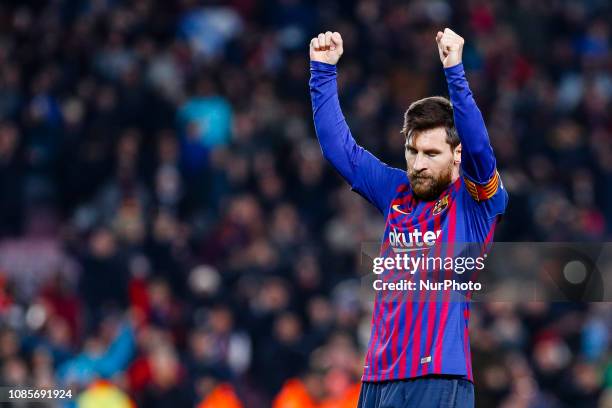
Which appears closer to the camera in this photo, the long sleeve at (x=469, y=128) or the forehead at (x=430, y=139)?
the long sleeve at (x=469, y=128)

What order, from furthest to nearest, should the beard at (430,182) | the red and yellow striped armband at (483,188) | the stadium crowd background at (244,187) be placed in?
the stadium crowd background at (244,187)
the beard at (430,182)
the red and yellow striped armband at (483,188)

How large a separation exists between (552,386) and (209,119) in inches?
192

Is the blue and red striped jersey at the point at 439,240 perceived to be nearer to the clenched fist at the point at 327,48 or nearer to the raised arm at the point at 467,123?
the raised arm at the point at 467,123

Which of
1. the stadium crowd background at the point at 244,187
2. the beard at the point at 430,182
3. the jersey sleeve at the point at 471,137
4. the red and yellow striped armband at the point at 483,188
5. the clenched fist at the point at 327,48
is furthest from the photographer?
the stadium crowd background at the point at 244,187

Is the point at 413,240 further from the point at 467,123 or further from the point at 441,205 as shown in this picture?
the point at 467,123

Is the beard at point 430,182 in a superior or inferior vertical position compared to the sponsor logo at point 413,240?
superior

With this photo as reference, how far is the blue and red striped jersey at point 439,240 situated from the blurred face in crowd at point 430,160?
2.5 inches

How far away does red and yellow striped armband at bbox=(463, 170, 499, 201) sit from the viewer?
4.62 metres

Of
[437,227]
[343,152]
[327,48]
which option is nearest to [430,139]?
[437,227]

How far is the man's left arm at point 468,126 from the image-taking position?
448 centimetres

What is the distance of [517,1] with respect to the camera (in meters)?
16.2

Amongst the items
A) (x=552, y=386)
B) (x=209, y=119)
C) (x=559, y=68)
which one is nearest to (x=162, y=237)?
(x=209, y=119)

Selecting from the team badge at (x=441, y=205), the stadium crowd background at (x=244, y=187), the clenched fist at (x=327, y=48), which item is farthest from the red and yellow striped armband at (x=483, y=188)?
the stadium crowd background at (x=244, y=187)

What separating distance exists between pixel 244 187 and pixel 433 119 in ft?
27.7
